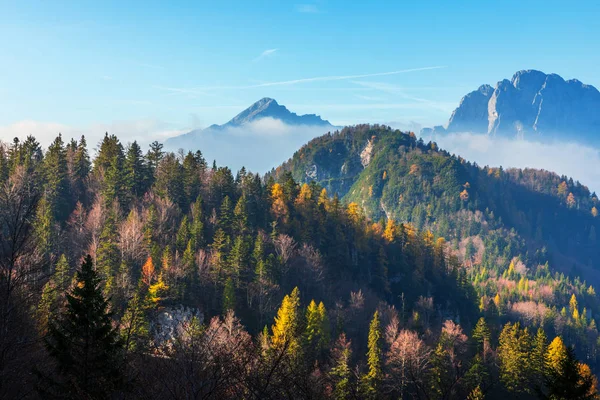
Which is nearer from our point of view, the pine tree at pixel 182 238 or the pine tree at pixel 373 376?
the pine tree at pixel 373 376

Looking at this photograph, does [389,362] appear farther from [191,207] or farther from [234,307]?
[191,207]

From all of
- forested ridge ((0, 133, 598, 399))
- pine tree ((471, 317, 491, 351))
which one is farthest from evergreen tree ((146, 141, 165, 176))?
pine tree ((471, 317, 491, 351))

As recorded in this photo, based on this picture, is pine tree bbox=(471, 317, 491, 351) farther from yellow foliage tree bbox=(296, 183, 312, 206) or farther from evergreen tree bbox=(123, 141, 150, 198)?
evergreen tree bbox=(123, 141, 150, 198)

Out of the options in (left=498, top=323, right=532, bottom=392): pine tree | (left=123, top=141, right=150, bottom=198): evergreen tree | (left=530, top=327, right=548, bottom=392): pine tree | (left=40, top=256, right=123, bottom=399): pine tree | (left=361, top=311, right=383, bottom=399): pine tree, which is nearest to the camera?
(left=40, top=256, right=123, bottom=399): pine tree

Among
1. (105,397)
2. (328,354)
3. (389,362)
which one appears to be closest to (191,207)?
(328,354)

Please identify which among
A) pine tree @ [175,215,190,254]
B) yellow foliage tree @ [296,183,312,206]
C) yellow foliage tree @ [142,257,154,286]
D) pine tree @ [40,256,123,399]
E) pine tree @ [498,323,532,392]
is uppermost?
pine tree @ [40,256,123,399]

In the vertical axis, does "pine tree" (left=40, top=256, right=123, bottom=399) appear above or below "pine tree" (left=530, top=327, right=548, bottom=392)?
above

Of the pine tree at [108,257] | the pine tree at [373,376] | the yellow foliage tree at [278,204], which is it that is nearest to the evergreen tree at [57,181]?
the pine tree at [108,257]

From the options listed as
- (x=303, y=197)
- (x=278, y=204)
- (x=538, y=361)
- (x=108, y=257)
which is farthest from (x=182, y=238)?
(x=538, y=361)

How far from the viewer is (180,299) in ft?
158

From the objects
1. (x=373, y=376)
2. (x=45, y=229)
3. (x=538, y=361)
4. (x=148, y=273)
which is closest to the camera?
(x=373, y=376)

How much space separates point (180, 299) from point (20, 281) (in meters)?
38.2

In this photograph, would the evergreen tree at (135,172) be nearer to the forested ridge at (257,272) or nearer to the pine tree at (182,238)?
the forested ridge at (257,272)

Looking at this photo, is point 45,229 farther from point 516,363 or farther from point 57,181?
point 516,363
